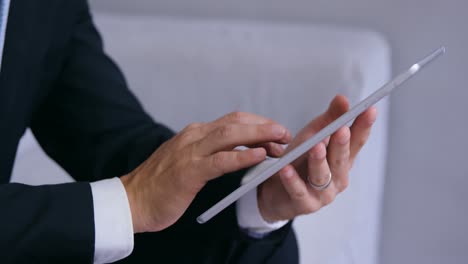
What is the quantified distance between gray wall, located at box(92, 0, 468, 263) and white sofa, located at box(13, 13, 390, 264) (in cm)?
6

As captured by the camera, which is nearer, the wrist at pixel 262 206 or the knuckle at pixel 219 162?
the knuckle at pixel 219 162

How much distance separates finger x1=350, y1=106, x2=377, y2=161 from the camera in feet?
2.02

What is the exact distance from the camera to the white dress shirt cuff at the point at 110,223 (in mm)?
629

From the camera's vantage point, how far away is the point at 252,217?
744 millimetres

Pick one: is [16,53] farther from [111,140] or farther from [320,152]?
[320,152]

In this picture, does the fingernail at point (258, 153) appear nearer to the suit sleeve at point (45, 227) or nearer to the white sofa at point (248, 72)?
the suit sleeve at point (45, 227)

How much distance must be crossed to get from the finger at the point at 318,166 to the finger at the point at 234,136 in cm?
4

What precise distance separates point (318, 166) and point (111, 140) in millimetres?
365

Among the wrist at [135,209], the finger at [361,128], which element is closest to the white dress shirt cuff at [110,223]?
the wrist at [135,209]

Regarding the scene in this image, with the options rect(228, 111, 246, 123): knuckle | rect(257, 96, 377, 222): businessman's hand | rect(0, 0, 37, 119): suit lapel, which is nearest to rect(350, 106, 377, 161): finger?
rect(257, 96, 377, 222): businessman's hand

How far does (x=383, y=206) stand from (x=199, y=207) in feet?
2.58

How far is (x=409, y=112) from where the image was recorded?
1394mm

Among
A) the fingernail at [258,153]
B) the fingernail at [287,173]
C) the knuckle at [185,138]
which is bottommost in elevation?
the fingernail at [287,173]

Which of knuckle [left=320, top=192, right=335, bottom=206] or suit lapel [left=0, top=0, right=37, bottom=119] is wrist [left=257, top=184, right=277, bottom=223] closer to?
knuckle [left=320, top=192, right=335, bottom=206]
